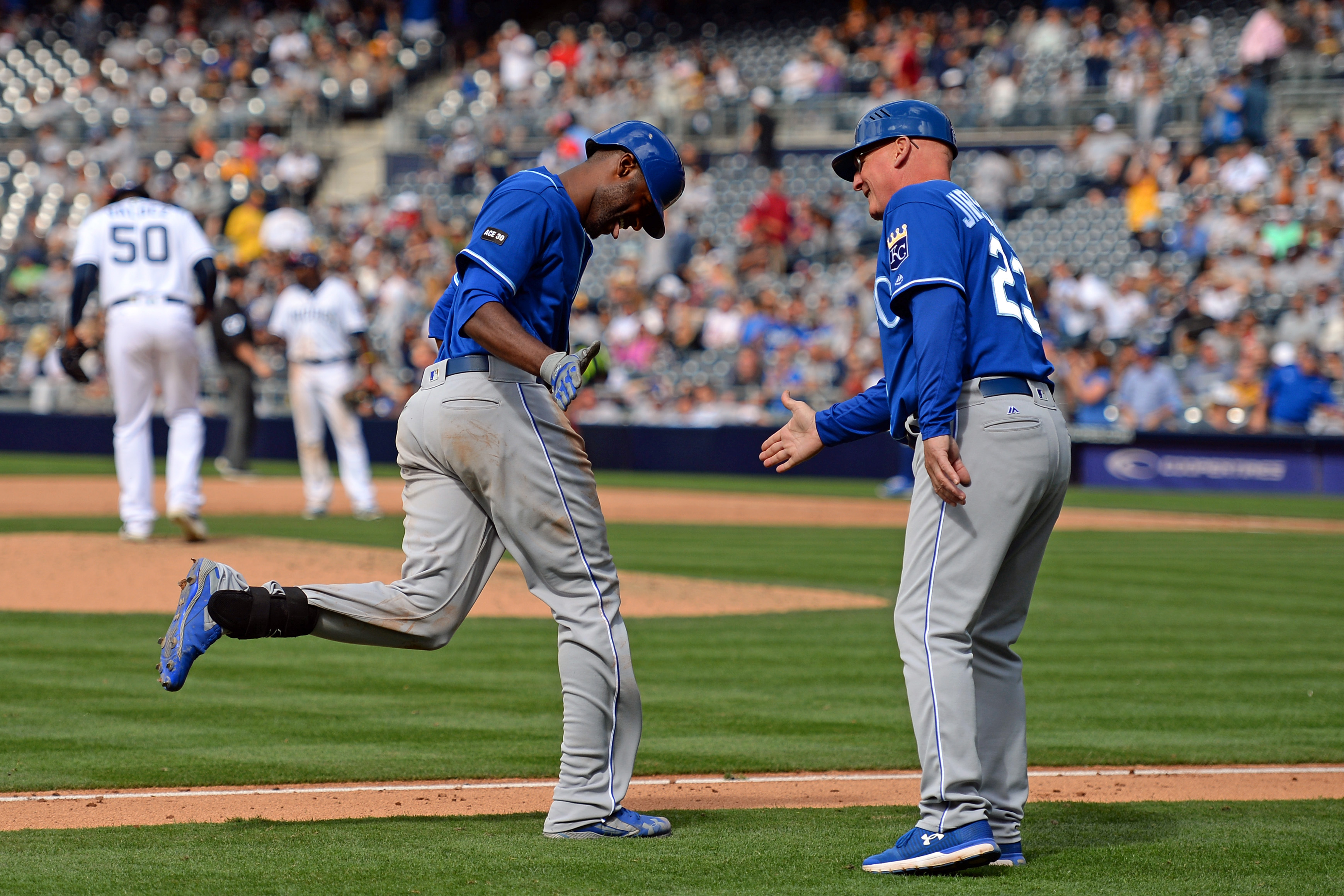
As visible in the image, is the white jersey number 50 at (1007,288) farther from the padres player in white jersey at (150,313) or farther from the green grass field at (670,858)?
the padres player in white jersey at (150,313)

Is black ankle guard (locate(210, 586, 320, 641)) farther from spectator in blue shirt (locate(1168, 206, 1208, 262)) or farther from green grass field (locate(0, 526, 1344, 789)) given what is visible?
spectator in blue shirt (locate(1168, 206, 1208, 262))

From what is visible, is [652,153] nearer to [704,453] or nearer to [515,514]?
[515,514]

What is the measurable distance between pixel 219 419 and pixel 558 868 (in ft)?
74.0

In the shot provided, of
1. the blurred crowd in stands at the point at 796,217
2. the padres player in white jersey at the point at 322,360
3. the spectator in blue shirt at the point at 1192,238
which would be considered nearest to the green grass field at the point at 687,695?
the padres player in white jersey at the point at 322,360

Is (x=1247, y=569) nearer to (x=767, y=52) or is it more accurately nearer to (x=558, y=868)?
(x=558, y=868)

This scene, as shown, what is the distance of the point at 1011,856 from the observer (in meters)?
4.42

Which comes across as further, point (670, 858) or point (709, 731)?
point (709, 731)

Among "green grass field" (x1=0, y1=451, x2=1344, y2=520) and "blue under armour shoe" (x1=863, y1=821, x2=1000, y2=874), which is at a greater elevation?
"blue under armour shoe" (x1=863, y1=821, x2=1000, y2=874)

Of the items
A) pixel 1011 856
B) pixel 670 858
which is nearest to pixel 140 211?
pixel 670 858

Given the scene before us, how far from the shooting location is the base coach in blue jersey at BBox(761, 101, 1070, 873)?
423 cm

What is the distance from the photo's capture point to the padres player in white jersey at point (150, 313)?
11.1 metres

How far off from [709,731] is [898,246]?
9.76 feet

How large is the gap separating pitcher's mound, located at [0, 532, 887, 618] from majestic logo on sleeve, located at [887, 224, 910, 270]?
209 inches

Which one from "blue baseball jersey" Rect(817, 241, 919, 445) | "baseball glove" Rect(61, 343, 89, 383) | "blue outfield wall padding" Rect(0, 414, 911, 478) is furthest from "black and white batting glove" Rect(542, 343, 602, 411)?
"blue outfield wall padding" Rect(0, 414, 911, 478)
